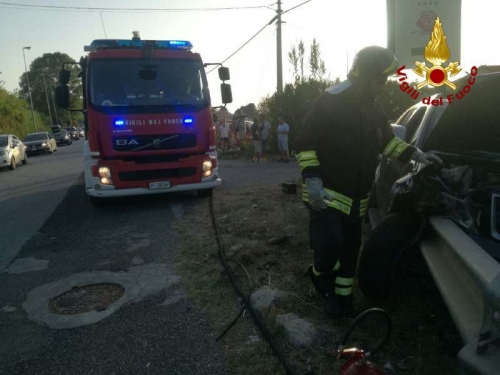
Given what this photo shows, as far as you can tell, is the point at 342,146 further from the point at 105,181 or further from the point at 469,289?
the point at 105,181

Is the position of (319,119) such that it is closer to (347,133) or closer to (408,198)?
(347,133)

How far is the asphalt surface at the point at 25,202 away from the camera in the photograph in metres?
6.21

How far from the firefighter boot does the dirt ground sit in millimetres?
77

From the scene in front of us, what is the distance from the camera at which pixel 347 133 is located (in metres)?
3.05

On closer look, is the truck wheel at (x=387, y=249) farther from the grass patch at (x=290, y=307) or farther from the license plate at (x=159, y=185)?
the license plate at (x=159, y=185)

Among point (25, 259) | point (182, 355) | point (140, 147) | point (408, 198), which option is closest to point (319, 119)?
point (408, 198)

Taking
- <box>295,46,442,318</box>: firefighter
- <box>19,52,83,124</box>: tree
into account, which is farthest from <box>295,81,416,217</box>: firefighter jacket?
<box>19,52,83,124</box>: tree

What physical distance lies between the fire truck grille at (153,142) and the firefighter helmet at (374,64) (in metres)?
4.93

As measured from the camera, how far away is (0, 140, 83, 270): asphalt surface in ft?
20.4

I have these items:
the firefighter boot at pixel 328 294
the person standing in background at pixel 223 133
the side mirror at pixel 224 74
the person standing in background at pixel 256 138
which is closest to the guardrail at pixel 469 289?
the firefighter boot at pixel 328 294

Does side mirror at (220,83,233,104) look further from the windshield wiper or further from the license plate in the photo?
the windshield wiper

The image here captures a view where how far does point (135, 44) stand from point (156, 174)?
2.38 m

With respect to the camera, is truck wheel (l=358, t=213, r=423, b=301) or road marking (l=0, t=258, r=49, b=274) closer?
truck wheel (l=358, t=213, r=423, b=301)

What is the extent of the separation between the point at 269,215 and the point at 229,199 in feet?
6.04
